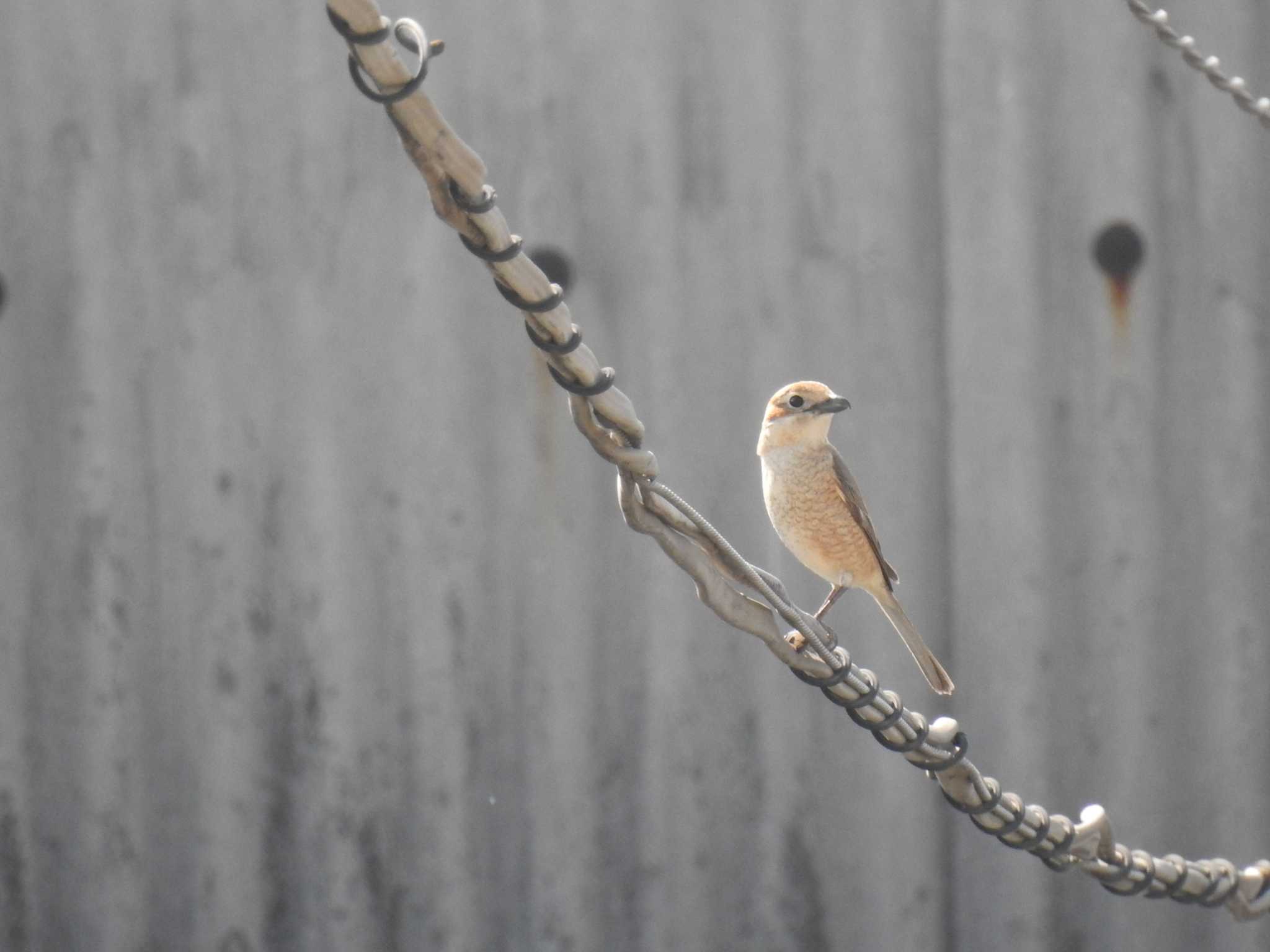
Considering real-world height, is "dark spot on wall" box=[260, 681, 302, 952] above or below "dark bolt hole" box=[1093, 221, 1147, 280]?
below

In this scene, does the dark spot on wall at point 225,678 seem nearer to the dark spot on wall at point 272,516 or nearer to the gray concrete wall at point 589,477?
the gray concrete wall at point 589,477

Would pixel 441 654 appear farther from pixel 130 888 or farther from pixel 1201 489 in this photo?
pixel 1201 489

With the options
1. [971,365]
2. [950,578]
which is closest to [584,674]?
[950,578]

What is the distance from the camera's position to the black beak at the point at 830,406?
88.2 inches

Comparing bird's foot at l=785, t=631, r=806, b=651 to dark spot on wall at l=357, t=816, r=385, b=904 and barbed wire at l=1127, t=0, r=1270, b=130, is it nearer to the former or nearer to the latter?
barbed wire at l=1127, t=0, r=1270, b=130

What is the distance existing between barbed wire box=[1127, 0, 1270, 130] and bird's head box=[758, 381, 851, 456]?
82 cm

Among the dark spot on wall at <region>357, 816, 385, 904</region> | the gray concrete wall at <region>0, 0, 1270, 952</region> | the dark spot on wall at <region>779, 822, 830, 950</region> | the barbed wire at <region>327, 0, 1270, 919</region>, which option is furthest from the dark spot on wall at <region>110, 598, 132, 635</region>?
the barbed wire at <region>327, 0, 1270, 919</region>

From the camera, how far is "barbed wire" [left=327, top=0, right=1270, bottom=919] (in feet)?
3.46

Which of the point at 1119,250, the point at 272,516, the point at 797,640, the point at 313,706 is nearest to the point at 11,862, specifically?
the point at 313,706

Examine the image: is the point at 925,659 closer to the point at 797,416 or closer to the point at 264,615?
the point at 797,416

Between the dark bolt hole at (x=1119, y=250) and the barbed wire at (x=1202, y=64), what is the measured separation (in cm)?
83

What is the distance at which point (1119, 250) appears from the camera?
332 centimetres

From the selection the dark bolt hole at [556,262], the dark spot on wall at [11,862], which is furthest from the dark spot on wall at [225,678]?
the dark bolt hole at [556,262]

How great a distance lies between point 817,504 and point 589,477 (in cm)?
89
